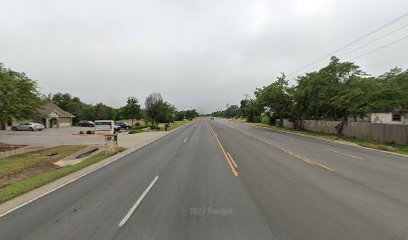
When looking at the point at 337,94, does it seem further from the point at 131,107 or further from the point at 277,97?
the point at 131,107

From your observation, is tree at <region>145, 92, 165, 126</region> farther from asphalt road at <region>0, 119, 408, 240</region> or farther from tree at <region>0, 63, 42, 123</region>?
asphalt road at <region>0, 119, 408, 240</region>

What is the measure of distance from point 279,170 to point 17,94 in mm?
22678

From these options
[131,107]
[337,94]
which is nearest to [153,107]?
[131,107]

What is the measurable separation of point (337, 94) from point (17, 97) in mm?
34758

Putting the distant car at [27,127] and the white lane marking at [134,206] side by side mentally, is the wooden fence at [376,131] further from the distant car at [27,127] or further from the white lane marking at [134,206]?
the distant car at [27,127]

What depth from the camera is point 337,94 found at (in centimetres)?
3762

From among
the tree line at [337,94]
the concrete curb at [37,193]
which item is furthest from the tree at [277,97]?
the concrete curb at [37,193]

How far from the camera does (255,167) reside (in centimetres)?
1313

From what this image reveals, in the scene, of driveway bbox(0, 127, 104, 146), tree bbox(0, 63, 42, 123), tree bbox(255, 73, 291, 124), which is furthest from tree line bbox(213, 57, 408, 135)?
tree bbox(0, 63, 42, 123)

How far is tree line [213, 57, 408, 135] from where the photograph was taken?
32594 mm

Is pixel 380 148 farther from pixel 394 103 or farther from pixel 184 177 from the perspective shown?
pixel 184 177

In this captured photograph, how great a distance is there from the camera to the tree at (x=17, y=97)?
915 inches

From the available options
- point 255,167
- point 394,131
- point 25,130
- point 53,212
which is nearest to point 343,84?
point 394,131

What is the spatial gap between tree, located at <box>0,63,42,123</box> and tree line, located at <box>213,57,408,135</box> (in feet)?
104
